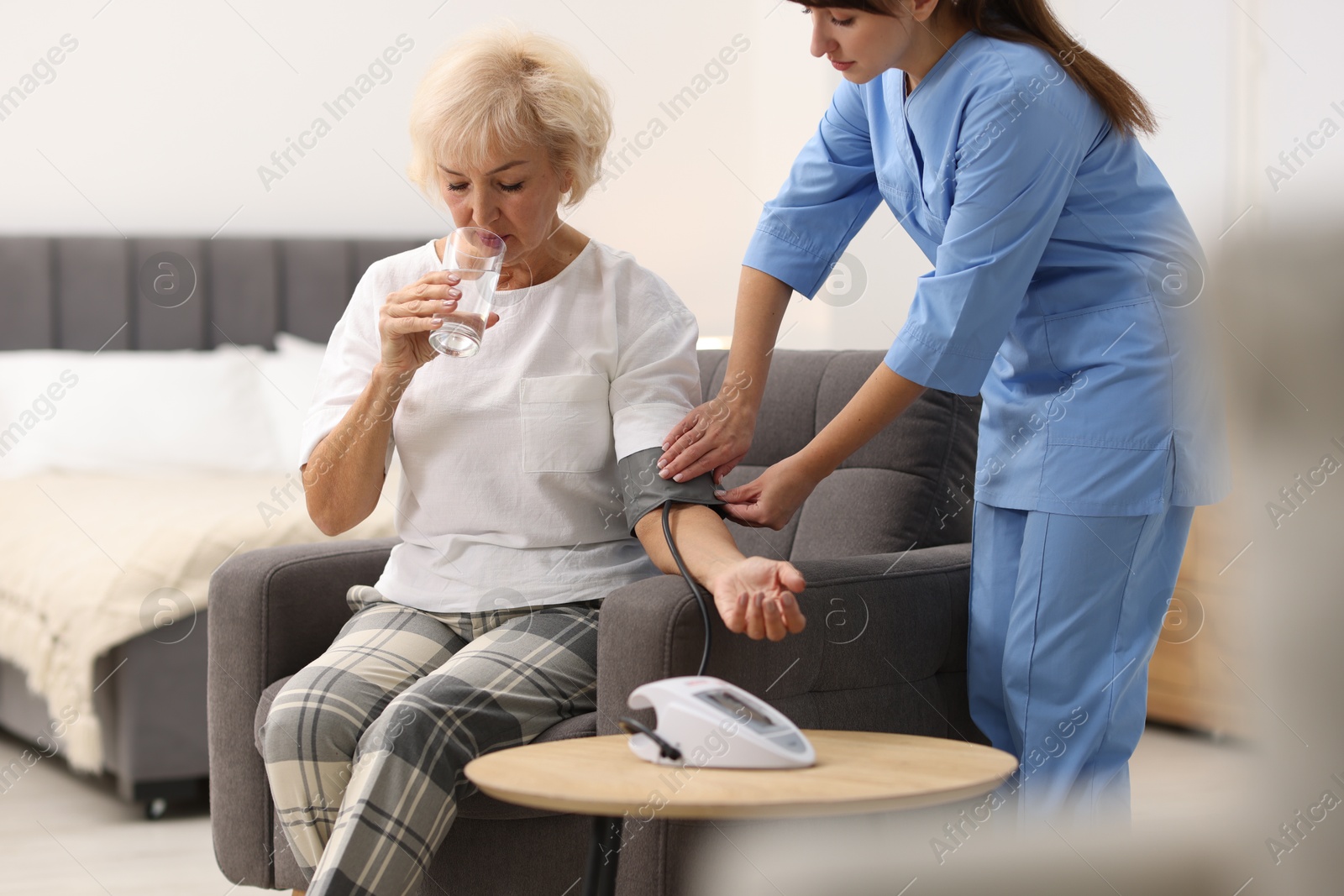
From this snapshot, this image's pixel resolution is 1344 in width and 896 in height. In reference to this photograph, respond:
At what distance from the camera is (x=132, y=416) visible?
126 inches

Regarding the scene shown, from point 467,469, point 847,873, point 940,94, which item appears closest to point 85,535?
point 467,469

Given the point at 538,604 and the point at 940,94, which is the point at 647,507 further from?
the point at 940,94

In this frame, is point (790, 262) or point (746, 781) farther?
point (790, 262)

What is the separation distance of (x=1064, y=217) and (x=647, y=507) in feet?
1.76

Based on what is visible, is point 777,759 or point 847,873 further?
point 777,759

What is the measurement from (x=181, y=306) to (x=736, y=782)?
3.25 metres

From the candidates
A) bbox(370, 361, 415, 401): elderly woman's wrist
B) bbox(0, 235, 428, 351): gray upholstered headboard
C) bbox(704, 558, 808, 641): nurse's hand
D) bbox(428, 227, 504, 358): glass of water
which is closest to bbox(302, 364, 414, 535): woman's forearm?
bbox(370, 361, 415, 401): elderly woman's wrist

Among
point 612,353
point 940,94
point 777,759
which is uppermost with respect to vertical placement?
point 940,94

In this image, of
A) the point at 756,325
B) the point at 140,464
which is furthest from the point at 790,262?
the point at 140,464

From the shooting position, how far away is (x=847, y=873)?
1.02 ft

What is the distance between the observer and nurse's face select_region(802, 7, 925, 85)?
3.77 feet

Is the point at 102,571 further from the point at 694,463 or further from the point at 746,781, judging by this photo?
the point at 746,781

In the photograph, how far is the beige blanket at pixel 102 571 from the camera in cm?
234

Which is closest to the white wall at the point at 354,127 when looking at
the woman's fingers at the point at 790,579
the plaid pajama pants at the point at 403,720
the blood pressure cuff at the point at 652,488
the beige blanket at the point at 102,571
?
the beige blanket at the point at 102,571
